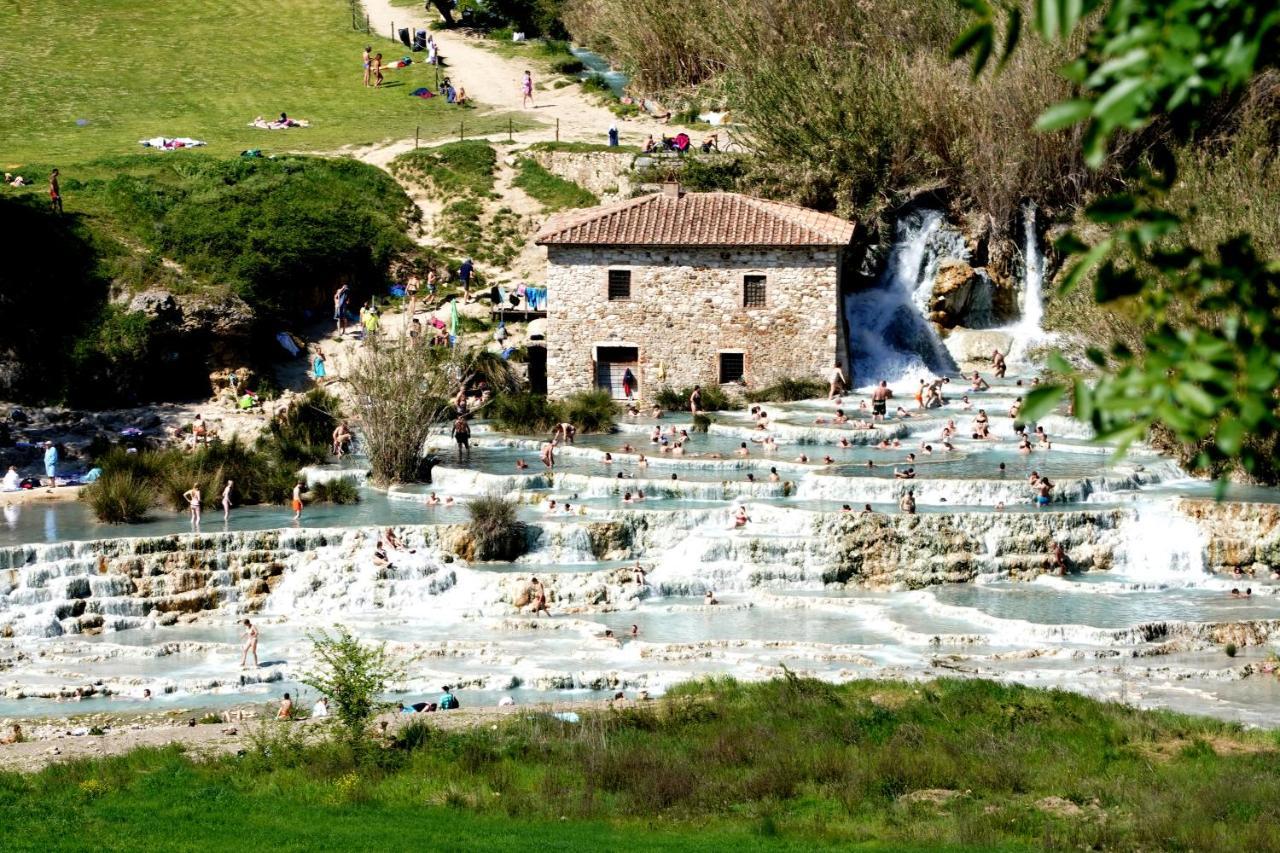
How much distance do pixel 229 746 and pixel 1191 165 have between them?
112 ft

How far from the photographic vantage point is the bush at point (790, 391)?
4822cm

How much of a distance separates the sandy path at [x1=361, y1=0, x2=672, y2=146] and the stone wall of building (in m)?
15.1

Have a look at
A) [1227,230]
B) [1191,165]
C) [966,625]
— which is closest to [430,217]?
[1191,165]

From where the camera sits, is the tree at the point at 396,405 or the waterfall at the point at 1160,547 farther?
the tree at the point at 396,405

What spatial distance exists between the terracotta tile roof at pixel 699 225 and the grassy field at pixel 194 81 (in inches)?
714

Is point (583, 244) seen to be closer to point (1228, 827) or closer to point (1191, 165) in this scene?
point (1191, 165)

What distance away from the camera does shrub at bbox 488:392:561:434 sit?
45.9 metres

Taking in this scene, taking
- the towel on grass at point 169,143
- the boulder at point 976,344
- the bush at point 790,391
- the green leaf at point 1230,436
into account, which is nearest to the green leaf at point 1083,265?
the green leaf at point 1230,436

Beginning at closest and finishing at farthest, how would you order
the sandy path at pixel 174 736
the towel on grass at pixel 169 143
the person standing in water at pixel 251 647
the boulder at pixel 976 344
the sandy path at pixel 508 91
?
the sandy path at pixel 174 736
the person standing in water at pixel 251 647
the boulder at pixel 976 344
the towel on grass at pixel 169 143
the sandy path at pixel 508 91

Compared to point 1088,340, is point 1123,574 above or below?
below

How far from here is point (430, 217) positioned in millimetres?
60125

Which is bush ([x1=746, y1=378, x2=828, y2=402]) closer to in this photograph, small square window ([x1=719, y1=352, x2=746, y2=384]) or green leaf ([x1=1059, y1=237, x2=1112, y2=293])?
small square window ([x1=719, y1=352, x2=746, y2=384])

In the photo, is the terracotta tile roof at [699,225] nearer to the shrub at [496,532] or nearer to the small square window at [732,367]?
the small square window at [732,367]

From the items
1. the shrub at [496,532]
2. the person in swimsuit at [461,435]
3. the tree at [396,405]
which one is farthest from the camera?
the person in swimsuit at [461,435]
